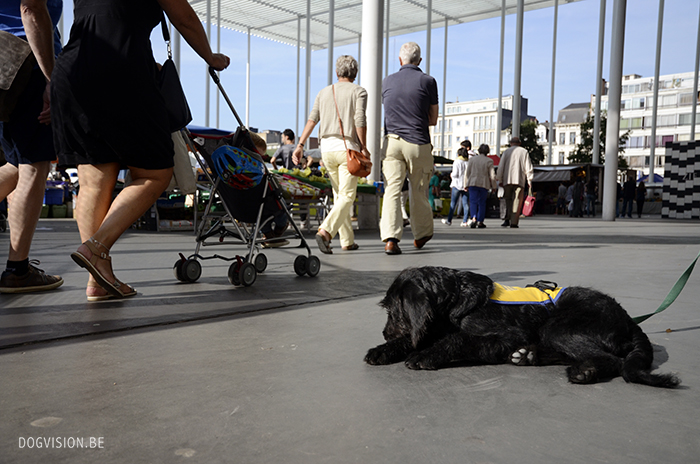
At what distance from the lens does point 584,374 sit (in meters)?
2.23

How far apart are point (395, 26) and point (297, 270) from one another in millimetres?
37439

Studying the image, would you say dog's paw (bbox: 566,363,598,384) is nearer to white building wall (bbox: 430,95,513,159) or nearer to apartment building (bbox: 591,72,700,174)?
apartment building (bbox: 591,72,700,174)

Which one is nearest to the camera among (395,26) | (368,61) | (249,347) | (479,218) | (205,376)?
(205,376)

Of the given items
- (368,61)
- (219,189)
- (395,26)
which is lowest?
(219,189)

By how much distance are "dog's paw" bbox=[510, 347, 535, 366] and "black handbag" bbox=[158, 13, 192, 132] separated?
2.50 m

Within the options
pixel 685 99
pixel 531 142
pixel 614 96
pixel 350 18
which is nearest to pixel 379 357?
pixel 614 96

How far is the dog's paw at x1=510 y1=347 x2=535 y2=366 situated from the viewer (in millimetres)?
2467

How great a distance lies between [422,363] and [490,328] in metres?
0.30

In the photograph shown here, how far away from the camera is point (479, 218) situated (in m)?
14.1

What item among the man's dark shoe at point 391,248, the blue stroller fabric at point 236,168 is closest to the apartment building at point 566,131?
the man's dark shoe at point 391,248

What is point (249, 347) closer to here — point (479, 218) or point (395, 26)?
point (479, 218)

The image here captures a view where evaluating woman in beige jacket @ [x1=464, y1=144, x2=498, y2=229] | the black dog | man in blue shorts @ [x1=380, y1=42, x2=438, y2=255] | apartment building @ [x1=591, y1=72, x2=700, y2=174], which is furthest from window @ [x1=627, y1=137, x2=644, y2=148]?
the black dog

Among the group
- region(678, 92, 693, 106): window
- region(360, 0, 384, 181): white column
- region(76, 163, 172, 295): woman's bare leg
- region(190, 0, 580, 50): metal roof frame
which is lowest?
region(76, 163, 172, 295): woman's bare leg

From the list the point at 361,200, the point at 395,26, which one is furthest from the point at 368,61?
the point at 395,26
